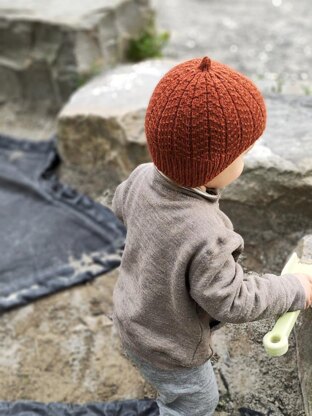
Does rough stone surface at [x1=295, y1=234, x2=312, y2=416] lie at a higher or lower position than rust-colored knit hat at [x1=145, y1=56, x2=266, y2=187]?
lower

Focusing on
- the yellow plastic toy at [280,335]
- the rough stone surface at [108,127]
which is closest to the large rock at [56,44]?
the rough stone surface at [108,127]

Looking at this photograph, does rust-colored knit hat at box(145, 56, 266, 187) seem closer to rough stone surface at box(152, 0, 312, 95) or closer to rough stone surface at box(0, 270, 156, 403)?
rough stone surface at box(0, 270, 156, 403)

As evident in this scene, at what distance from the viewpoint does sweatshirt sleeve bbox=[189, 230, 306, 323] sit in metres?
1.24

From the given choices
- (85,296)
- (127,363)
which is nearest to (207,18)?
(85,296)

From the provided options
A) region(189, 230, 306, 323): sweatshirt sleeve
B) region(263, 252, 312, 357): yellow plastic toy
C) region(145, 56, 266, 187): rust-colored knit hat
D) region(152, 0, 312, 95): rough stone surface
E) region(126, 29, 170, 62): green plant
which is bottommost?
region(152, 0, 312, 95): rough stone surface

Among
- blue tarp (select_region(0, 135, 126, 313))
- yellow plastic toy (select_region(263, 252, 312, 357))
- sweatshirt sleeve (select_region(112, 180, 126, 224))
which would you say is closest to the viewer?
yellow plastic toy (select_region(263, 252, 312, 357))

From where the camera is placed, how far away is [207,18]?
4.93 metres

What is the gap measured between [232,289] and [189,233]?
0.45ft

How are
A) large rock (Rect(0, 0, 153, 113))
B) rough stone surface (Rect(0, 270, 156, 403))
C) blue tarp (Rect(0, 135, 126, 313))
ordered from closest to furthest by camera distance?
1. rough stone surface (Rect(0, 270, 156, 403))
2. blue tarp (Rect(0, 135, 126, 313))
3. large rock (Rect(0, 0, 153, 113))

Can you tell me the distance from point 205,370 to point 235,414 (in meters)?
0.35

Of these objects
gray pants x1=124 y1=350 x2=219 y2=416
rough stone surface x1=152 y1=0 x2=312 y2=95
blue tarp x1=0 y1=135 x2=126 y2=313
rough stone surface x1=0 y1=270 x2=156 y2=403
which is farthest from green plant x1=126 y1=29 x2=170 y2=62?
gray pants x1=124 y1=350 x2=219 y2=416

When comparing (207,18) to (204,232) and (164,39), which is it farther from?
(204,232)

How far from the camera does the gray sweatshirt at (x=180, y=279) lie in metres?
1.26

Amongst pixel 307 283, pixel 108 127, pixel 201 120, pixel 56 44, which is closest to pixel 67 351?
pixel 108 127
